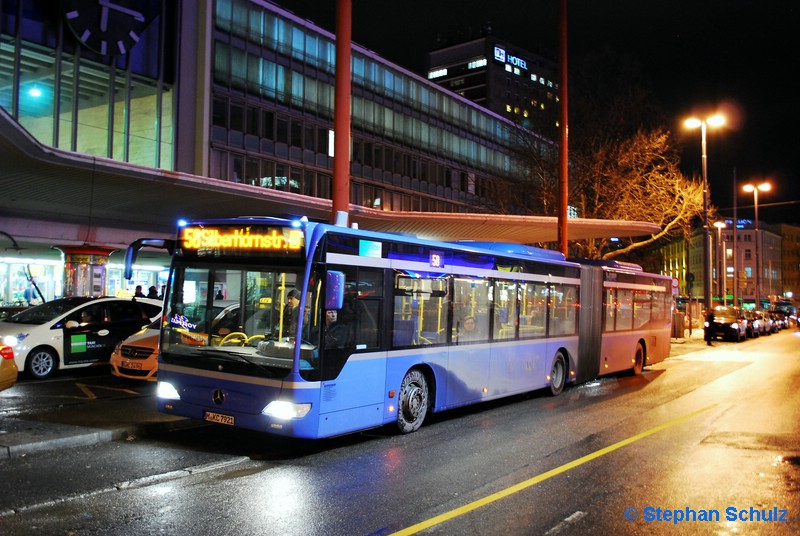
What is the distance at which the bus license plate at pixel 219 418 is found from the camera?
7609 mm

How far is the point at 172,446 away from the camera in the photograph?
319 inches

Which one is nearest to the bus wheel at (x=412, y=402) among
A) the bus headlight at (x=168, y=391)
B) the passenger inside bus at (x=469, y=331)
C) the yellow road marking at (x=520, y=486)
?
A: the passenger inside bus at (x=469, y=331)

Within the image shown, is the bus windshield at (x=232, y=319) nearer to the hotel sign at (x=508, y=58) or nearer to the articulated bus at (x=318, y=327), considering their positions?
the articulated bus at (x=318, y=327)

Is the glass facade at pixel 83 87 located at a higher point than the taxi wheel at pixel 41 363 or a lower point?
higher

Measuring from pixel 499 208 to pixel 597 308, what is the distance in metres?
17.1

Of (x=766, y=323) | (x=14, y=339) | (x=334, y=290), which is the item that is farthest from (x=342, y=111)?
(x=766, y=323)

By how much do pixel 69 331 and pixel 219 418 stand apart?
291 inches

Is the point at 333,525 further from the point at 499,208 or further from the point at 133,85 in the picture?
the point at 133,85

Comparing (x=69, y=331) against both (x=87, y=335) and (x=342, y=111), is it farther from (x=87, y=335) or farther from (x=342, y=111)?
(x=342, y=111)

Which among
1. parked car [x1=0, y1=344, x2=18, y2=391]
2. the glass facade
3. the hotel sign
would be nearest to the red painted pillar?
parked car [x1=0, y1=344, x2=18, y2=391]

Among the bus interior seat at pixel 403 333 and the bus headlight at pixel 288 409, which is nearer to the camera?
the bus headlight at pixel 288 409

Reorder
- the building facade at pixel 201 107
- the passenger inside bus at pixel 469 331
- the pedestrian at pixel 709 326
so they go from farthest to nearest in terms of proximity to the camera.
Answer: the pedestrian at pixel 709 326
the building facade at pixel 201 107
the passenger inside bus at pixel 469 331

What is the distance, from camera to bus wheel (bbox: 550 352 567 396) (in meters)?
13.2

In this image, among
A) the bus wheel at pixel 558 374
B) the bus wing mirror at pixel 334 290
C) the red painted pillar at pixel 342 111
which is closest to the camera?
the bus wing mirror at pixel 334 290
